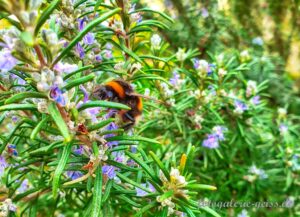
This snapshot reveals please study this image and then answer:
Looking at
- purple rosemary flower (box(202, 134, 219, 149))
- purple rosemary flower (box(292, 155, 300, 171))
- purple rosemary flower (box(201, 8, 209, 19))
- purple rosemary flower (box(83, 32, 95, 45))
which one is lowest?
purple rosemary flower (box(83, 32, 95, 45))

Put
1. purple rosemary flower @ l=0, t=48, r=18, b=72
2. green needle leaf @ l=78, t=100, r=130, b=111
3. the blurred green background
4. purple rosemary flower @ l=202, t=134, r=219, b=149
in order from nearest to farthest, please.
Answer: purple rosemary flower @ l=0, t=48, r=18, b=72, green needle leaf @ l=78, t=100, r=130, b=111, purple rosemary flower @ l=202, t=134, r=219, b=149, the blurred green background

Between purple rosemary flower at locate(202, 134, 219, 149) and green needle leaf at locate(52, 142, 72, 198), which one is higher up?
purple rosemary flower at locate(202, 134, 219, 149)

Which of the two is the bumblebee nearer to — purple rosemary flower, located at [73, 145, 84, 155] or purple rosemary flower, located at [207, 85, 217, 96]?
purple rosemary flower, located at [73, 145, 84, 155]

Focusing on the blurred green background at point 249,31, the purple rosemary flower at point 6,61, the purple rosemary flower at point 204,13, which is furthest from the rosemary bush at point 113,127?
the purple rosemary flower at point 204,13

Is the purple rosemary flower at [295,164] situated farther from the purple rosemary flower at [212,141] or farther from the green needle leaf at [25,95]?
the green needle leaf at [25,95]

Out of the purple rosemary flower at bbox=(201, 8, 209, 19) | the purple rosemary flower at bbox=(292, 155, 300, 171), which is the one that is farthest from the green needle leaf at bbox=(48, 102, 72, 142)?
the purple rosemary flower at bbox=(201, 8, 209, 19)

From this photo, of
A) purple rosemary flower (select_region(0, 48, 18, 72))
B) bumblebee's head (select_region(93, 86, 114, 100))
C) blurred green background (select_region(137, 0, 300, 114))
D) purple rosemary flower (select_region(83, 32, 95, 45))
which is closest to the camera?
purple rosemary flower (select_region(0, 48, 18, 72))

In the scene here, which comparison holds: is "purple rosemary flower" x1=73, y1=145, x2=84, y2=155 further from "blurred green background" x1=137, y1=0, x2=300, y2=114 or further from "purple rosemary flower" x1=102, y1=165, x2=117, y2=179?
"blurred green background" x1=137, y1=0, x2=300, y2=114

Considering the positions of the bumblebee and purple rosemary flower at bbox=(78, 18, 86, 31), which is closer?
the bumblebee
